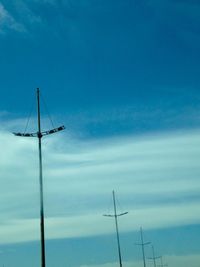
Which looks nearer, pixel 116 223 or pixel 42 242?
pixel 42 242

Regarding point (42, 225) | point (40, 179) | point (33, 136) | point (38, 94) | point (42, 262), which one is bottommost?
point (42, 262)

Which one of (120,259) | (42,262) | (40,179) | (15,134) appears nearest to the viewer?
(42,262)

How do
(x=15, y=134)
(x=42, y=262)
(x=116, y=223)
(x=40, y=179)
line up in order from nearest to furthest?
(x=42, y=262), (x=40, y=179), (x=15, y=134), (x=116, y=223)

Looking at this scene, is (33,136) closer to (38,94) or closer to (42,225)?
(38,94)

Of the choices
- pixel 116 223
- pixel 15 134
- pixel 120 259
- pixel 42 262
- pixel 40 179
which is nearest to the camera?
pixel 42 262

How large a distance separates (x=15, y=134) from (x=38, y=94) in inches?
204

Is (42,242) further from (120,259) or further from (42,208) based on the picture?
(120,259)

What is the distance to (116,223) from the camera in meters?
115

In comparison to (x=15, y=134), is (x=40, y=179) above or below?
below

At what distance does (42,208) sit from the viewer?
43.9 metres

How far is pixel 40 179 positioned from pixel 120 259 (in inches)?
2507

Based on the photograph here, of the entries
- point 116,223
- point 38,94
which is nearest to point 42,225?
point 38,94

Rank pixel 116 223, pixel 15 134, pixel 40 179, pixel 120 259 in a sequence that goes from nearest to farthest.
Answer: pixel 40 179, pixel 15 134, pixel 120 259, pixel 116 223

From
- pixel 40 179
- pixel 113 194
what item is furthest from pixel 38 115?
pixel 113 194
